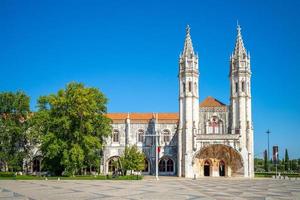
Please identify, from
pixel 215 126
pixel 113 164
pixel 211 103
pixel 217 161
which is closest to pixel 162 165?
pixel 113 164

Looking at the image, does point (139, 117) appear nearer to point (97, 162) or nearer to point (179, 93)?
point (179, 93)

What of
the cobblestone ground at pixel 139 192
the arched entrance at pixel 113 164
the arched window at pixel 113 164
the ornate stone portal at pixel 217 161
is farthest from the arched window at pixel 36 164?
the cobblestone ground at pixel 139 192

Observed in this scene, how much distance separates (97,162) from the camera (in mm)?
59688

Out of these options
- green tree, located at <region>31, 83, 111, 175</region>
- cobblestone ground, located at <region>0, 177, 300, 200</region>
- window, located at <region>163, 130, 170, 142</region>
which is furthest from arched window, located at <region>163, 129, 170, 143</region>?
cobblestone ground, located at <region>0, 177, 300, 200</region>

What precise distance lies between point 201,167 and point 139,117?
15200mm

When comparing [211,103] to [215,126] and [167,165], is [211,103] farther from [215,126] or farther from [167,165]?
[167,165]

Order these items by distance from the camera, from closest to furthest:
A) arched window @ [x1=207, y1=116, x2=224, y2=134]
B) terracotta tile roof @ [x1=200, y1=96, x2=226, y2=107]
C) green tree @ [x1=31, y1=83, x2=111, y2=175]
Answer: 1. green tree @ [x1=31, y1=83, x2=111, y2=175]
2. arched window @ [x1=207, y1=116, x2=224, y2=134]
3. terracotta tile roof @ [x1=200, y1=96, x2=226, y2=107]

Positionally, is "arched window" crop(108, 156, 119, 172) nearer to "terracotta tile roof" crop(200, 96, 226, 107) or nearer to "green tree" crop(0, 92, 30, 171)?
"green tree" crop(0, 92, 30, 171)

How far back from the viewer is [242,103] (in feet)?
219

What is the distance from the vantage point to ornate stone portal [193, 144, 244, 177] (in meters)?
65.4

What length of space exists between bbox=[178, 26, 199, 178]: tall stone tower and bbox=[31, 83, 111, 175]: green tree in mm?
13454

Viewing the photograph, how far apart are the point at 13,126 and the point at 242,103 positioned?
36898mm

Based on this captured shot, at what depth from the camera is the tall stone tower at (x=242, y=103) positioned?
210 ft

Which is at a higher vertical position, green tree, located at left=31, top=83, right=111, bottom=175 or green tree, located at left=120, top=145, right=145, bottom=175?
green tree, located at left=31, top=83, right=111, bottom=175
